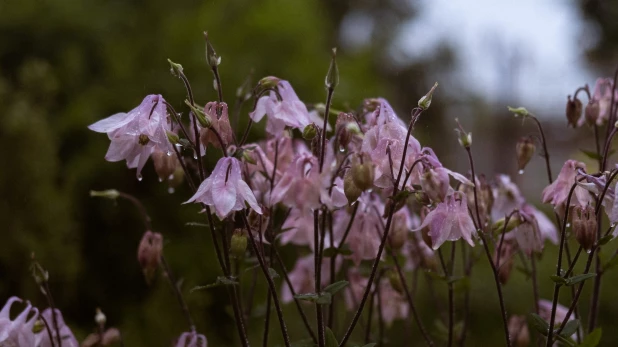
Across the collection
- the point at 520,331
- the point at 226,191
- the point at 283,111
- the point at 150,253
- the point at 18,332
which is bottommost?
the point at 520,331

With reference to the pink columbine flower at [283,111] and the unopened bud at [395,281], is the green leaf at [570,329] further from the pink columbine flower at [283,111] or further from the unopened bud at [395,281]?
the pink columbine flower at [283,111]

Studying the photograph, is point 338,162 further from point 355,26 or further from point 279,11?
point 355,26

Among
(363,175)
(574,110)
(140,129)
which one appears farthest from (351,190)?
(574,110)

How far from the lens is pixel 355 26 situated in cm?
1201

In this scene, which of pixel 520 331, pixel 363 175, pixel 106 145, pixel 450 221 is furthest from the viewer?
pixel 106 145

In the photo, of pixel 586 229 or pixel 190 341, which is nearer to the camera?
pixel 586 229

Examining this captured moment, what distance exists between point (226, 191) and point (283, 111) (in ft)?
0.64

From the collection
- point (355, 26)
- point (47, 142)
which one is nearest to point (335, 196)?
point (47, 142)

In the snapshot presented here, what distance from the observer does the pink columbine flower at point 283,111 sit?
1.00m

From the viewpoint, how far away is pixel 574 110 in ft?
4.05

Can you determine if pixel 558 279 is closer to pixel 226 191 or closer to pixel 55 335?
pixel 226 191

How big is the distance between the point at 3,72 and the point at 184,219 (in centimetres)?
119

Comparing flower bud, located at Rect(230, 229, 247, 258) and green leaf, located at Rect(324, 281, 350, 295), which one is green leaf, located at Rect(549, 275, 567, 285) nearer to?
green leaf, located at Rect(324, 281, 350, 295)

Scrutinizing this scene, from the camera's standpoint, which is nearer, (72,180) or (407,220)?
(407,220)
